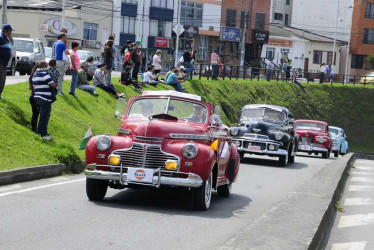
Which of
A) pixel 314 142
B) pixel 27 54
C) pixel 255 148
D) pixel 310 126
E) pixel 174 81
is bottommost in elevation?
pixel 314 142

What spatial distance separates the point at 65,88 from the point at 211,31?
6506 cm

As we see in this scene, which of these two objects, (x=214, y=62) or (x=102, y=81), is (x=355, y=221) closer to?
(x=102, y=81)

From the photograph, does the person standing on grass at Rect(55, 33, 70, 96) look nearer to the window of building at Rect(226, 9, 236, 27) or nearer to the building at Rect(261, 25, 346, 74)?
the window of building at Rect(226, 9, 236, 27)

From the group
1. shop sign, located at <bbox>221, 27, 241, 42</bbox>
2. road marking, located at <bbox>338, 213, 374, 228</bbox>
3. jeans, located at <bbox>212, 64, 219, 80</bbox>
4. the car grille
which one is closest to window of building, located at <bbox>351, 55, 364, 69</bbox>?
shop sign, located at <bbox>221, 27, 241, 42</bbox>

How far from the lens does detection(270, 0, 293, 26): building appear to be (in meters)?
105

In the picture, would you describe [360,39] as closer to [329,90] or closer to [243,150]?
[329,90]

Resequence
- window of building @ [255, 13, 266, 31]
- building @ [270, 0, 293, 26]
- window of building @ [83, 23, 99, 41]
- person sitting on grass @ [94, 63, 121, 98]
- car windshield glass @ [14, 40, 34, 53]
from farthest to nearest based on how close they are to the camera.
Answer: building @ [270, 0, 293, 26], window of building @ [255, 13, 266, 31], window of building @ [83, 23, 99, 41], car windshield glass @ [14, 40, 34, 53], person sitting on grass @ [94, 63, 121, 98]

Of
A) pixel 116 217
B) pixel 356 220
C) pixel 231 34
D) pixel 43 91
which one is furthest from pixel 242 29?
pixel 116 217

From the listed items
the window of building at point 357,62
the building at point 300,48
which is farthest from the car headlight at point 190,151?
the window of building at point 357,62

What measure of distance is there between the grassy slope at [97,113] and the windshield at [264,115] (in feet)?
14.1

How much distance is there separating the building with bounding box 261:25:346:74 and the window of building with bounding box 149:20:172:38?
48.5ft

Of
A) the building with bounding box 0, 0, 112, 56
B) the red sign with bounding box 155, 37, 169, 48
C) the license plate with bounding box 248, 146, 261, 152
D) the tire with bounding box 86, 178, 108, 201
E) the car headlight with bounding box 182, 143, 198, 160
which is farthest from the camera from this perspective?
the red sign with bounding box 155, 37, 169, 48

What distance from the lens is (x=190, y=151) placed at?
13016 mm

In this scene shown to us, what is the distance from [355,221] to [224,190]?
248 centimetres
